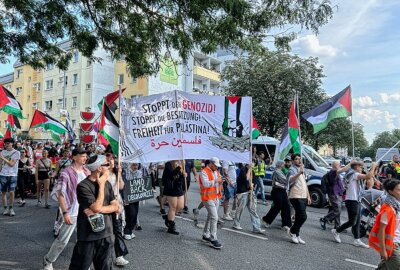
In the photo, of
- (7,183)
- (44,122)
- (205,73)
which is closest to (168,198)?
(7,183)

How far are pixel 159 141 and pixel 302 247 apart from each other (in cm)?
368

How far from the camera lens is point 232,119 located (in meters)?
7.36

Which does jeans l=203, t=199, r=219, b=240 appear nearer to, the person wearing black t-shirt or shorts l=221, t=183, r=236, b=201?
shorts l=221, t=183, r=236, b=201

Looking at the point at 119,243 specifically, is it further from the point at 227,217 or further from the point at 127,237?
the point at 227,217

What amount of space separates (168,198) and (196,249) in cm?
151

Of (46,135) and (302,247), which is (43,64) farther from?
(46,135)

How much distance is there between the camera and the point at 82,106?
42.2 m

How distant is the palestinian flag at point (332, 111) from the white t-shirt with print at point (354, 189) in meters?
1.67

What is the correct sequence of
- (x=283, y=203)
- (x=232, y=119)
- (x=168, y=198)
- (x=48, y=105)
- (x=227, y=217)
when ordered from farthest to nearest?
(x=48, y=105) < (x=227, y=217) < (x=283, y=203) < (x=168, y=198) < (x=232, y=119)

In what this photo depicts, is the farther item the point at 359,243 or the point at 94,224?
the point at 359,243

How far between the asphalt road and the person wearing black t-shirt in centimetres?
179

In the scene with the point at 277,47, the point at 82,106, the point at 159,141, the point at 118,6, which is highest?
the point at 82,106

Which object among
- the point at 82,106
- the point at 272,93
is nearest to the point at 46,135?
the point at 82,106

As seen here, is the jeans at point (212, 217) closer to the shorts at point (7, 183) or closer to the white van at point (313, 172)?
the shorts at point (7, 183)
